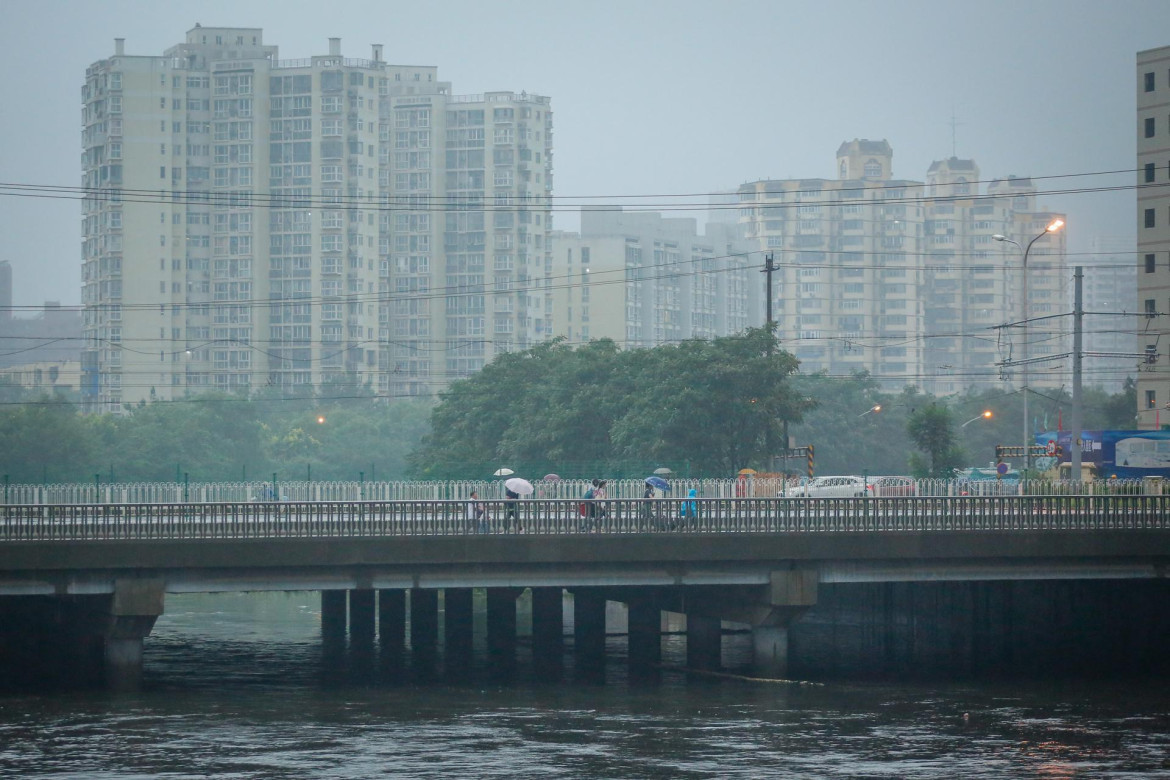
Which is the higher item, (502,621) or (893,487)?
(893,487)

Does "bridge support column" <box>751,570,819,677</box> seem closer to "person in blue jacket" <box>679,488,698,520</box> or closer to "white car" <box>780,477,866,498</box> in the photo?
"person in blue jacket" <box>679,488,698,520</box>

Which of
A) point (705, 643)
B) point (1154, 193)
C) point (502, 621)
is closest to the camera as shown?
point (705, 643)

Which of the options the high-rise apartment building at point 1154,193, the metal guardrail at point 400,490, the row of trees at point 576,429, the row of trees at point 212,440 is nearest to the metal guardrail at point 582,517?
the metal guardrail at point 400,490

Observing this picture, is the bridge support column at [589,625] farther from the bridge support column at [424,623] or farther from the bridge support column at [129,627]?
the bridge support column at [129,627]

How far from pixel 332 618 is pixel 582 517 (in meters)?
18.3

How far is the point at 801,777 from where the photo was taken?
111 feet

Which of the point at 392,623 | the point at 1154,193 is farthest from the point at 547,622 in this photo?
the point at 1154,193

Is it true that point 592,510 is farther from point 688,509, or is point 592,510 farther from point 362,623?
point 362,623

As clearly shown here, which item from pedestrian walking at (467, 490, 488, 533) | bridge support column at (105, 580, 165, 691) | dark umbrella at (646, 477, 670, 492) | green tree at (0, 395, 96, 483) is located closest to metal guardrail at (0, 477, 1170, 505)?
dark umbrella at (646, 477, 670, 492)

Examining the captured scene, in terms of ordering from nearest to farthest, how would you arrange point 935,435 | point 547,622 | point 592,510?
1. point 592,510
2. point 547,622
3. point 935,435

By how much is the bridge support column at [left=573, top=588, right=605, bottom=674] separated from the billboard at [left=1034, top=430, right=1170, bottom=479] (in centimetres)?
3650

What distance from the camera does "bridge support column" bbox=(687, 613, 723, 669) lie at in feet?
166

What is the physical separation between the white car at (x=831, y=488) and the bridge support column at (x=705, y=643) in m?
7.31

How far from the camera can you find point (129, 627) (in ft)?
143
